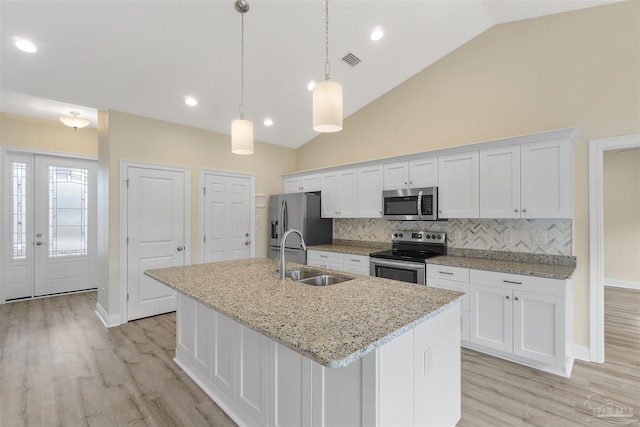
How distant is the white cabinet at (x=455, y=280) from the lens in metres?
3.01

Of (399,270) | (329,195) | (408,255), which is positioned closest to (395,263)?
(399,270)

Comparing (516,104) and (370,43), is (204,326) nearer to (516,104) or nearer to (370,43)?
(370,43)

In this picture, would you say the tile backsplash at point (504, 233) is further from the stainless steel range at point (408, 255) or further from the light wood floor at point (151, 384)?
the light wood floor at point (151, 384)

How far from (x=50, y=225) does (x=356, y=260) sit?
5083 millimetres

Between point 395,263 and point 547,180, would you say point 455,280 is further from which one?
point 547,180

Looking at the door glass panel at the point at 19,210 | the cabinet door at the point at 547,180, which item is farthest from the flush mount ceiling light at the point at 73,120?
the cabinet door at the point at 547,180

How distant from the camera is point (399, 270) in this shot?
3.43m

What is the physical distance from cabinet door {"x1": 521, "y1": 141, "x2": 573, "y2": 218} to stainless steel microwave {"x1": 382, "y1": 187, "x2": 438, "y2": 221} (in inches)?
34.8

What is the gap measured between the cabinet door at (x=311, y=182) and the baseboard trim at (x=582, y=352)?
11.7ft

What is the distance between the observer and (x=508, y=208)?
2982mm

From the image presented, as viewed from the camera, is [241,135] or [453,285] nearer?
[241,135]

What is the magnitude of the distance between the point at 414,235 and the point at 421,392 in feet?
8.45

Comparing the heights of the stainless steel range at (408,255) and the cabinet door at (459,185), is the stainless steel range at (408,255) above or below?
below

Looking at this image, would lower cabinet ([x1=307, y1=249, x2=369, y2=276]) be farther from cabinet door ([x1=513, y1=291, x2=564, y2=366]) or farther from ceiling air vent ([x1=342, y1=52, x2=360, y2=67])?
ceiling air vent ([x1=342, y1=52, x2=360, y2=67])
